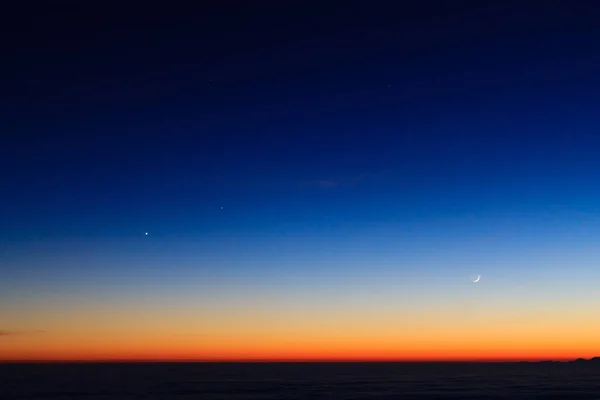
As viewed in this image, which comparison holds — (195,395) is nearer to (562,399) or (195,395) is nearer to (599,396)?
(562,399)

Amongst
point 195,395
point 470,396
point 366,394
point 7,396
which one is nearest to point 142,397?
point 195,395

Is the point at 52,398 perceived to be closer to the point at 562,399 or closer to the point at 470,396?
the point at 470,396

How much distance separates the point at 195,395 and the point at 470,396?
2951cm

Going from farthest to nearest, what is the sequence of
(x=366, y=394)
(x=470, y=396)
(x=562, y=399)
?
1. (x=366, y=394)
2. (x=470, y=396)
3. (x=562, y=399)

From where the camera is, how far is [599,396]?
56.5m

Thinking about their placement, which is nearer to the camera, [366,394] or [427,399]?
[427,399]

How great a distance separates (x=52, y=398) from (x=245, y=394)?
20.6 metres

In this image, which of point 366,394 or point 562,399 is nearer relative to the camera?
point 562,399

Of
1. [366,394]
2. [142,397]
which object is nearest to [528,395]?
[366,394]

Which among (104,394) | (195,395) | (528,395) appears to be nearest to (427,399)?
(528,395)

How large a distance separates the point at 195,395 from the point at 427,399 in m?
25.2

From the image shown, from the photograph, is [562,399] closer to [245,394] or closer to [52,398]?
[245,394]

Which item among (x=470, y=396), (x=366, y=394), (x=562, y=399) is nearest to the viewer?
(x=562, y=399)

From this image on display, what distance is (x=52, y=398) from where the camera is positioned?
60469mm
